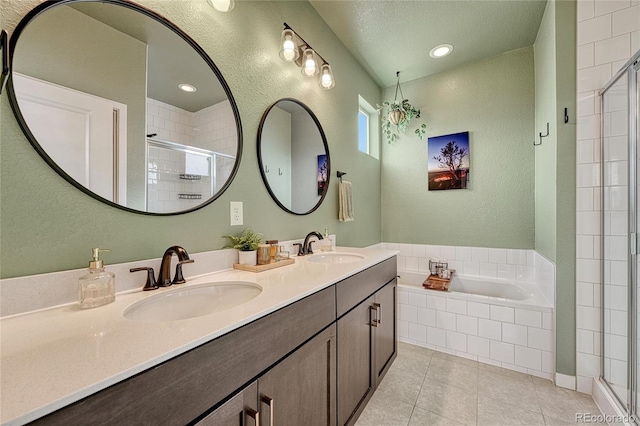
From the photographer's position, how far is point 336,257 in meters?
1.89

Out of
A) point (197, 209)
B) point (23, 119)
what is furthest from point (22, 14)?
point (197, 209)

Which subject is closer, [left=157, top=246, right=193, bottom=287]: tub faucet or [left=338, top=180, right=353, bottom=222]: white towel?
[left=157, top=246, right=193, bottom=287]: tub faucet

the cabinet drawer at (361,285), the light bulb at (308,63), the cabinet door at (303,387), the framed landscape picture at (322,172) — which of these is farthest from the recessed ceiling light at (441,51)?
the cabinet door at (303,387)

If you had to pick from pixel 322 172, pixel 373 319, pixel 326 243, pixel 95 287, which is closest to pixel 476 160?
pixel 322 172

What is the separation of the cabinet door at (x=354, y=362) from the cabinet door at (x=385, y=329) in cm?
11

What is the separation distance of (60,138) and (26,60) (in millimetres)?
232

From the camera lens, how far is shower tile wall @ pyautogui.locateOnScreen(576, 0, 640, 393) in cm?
167

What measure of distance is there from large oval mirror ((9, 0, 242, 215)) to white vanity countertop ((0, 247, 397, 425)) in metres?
0.41

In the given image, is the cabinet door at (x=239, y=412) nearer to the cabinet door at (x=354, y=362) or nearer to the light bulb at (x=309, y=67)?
the cabinet door at (x=354, y=362)

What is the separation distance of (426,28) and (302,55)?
120cm

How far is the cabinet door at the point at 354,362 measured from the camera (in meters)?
1.25

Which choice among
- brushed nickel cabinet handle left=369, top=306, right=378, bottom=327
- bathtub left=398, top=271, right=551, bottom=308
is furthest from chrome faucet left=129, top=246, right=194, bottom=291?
bathtub left=398, top=271, right=551, bottom=308

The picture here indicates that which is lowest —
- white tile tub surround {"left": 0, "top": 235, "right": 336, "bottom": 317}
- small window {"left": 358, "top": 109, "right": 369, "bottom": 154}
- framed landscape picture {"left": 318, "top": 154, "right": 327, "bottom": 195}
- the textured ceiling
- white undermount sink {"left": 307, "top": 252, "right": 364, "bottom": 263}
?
white undermount sink {"left": 307, "top": 252, "right": 364, "bottom": 263}

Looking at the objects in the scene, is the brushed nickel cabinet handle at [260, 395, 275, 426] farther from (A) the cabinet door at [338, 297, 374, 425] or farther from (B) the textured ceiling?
(B) the textured ceiling
